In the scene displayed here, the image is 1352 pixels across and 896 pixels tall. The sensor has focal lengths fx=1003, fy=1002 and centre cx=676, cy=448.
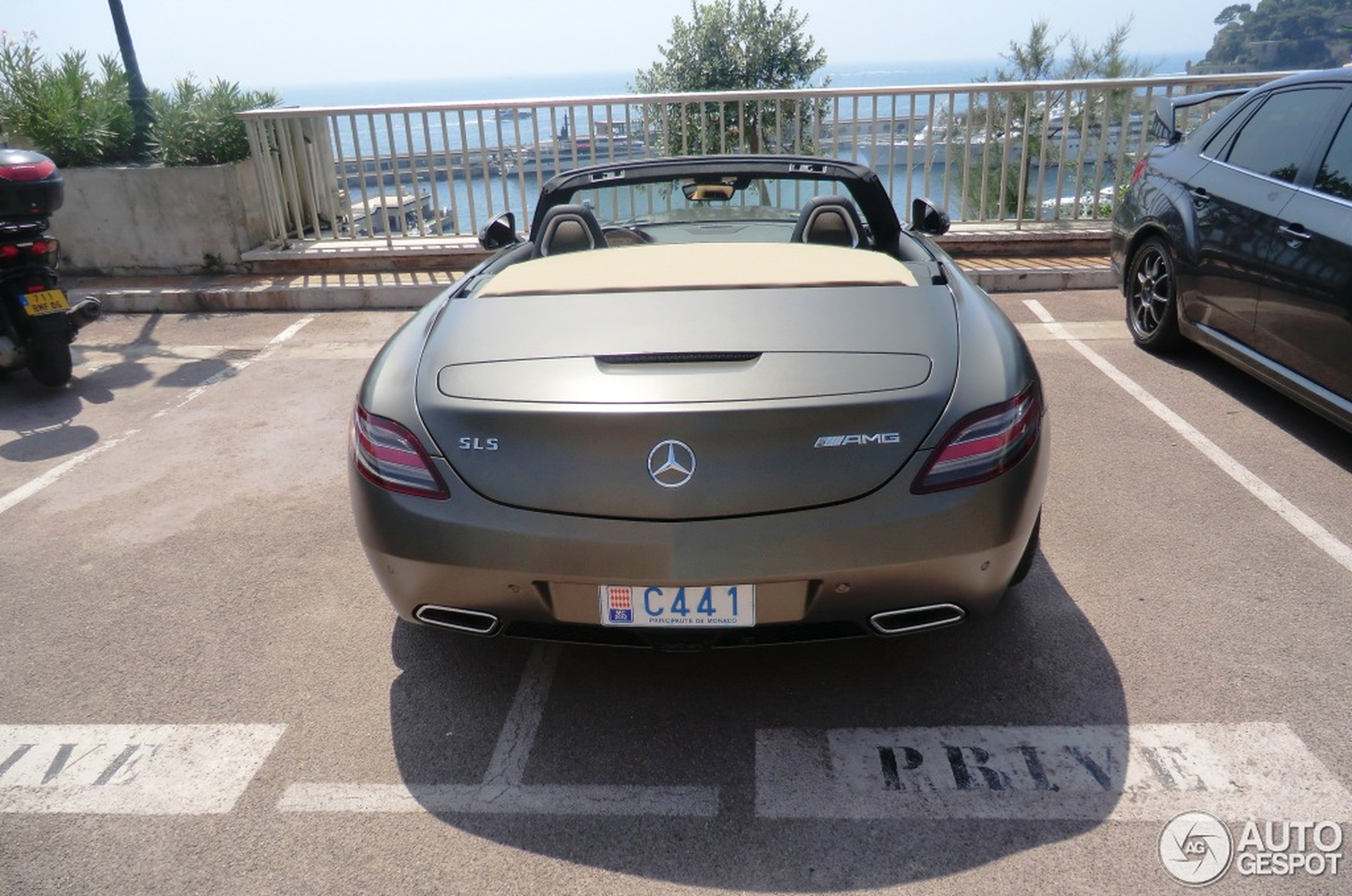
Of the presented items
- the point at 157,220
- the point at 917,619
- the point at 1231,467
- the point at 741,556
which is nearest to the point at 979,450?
the point at 917,619

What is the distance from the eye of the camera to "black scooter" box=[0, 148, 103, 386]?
232 inches

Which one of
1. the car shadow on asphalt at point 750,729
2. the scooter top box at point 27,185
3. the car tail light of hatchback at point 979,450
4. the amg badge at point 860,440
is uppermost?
the scooter top box at point 27,185

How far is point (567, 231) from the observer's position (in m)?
3.79

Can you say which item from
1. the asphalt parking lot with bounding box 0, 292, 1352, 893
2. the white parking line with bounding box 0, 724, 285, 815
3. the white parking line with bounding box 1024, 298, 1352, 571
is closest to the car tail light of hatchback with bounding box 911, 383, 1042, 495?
the asphalt parking lot with bounding box 0, 292, 1352, 893

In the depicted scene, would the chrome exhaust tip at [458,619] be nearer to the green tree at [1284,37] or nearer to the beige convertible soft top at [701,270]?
the beige convertible soft top at [701,270]

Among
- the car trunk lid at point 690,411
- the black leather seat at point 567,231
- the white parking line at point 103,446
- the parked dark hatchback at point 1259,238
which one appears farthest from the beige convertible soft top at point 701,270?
the white parking line at point 103,446

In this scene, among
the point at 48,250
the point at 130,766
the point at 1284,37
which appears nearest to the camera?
the point at 130,766

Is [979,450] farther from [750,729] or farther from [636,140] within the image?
[636,140]

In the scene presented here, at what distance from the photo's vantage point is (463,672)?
3.05 metres

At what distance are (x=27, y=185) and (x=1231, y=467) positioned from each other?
6.61 metres

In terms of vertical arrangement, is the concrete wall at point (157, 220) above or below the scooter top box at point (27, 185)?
below

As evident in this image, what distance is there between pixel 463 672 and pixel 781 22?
74.5 ft

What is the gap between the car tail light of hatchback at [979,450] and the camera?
7.84 feet

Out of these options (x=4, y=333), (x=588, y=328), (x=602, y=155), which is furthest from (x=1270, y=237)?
(x=4, y=333)
